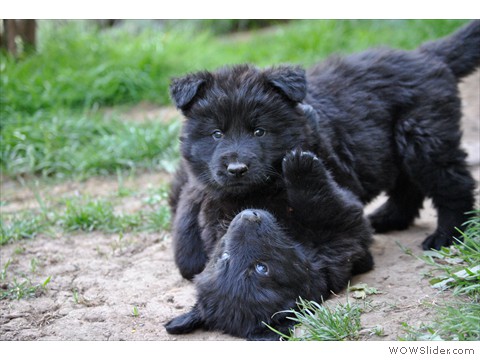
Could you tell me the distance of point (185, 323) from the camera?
427 cm

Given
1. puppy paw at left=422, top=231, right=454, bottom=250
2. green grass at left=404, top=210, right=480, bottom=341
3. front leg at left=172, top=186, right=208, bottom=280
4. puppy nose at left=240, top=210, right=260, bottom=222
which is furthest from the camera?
puppy paw at left=422, top=231, right=454, bottom=250

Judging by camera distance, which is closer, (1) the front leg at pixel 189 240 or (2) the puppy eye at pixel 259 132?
(2) the puppy eye at pixel 259 132

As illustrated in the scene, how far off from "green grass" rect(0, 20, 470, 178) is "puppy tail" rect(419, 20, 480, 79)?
1166 mm

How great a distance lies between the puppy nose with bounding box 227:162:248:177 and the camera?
14.6 feet

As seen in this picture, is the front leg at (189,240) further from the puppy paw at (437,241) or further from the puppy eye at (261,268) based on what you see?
the puppy paw at (437,241)

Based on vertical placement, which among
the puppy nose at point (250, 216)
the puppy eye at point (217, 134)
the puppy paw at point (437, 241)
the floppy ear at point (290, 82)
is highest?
the floppy ear at point (290, 82)

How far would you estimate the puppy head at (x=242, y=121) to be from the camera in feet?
15.0

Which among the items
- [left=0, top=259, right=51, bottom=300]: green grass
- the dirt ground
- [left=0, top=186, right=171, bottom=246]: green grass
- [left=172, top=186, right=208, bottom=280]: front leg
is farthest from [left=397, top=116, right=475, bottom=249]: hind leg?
[left=0, top=259, right=51, bottom=300]: green grass

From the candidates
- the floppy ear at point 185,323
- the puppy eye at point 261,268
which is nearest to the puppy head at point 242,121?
the puppy eye at point 261,268

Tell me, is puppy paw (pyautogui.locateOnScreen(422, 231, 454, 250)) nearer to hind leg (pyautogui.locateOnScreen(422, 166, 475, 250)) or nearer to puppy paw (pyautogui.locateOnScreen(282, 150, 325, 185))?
hind leg (pyautogui.locateOnScreen(422, 166, 475, 250))

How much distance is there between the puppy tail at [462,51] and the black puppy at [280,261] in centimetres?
184

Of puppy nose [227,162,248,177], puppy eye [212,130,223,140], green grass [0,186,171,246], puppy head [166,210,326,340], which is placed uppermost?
puppy eye [212,130,223,140]
